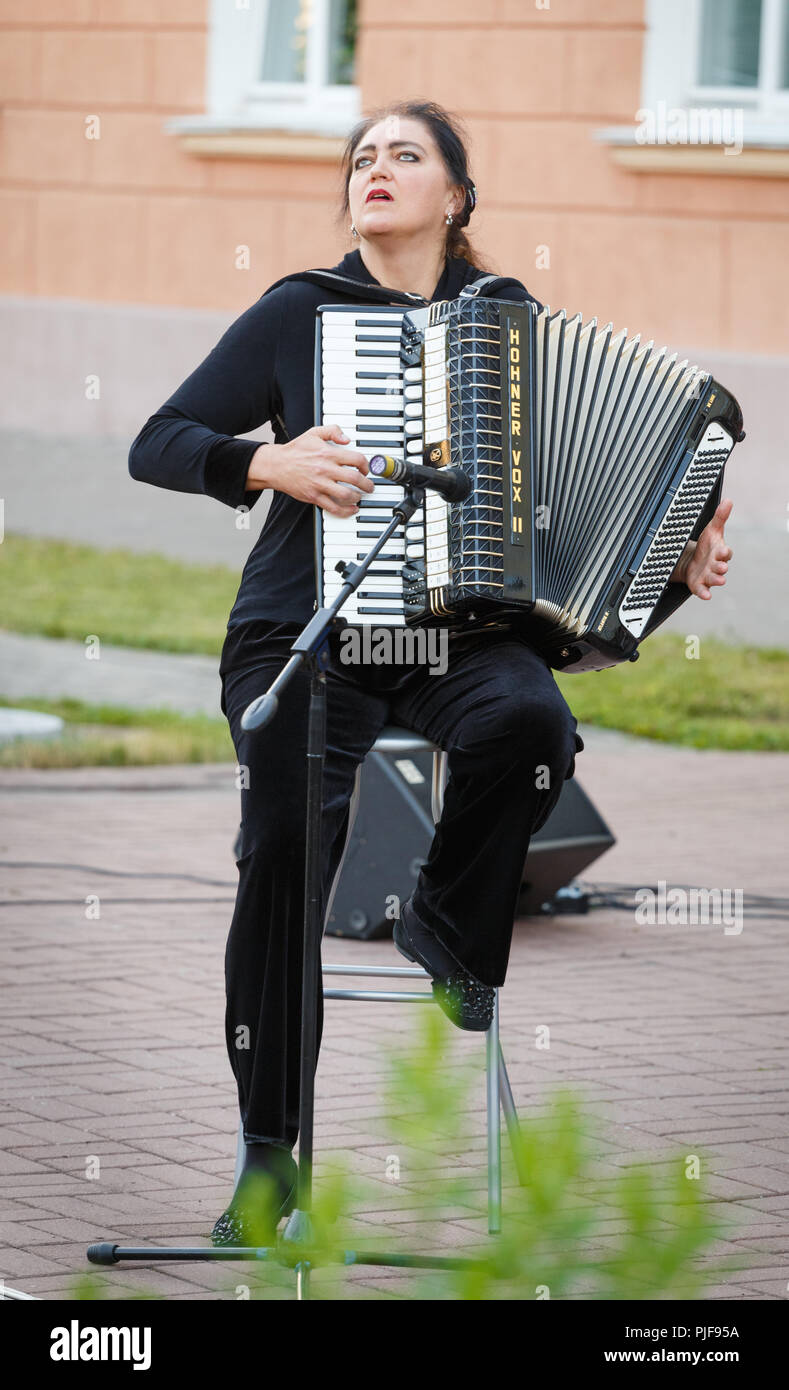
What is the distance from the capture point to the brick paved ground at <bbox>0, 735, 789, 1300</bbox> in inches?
120

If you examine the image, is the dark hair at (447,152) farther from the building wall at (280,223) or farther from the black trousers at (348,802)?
the building wall at (280,223)

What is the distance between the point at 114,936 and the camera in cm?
505

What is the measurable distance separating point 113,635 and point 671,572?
244 inches

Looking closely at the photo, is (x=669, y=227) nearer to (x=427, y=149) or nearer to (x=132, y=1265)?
(x=427, y=149)

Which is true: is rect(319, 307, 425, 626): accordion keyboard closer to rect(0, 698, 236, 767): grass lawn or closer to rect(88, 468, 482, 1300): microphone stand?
rect(88, 468, 482, 1300): microphone stand

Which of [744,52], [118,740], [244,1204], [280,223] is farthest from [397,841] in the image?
[280,223]

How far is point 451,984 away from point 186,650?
6032mm

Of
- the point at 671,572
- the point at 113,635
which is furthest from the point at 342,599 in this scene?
the point at 113,635

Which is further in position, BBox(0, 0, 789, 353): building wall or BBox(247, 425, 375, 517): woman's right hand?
BBox(0, 0, 789, 353): building wall

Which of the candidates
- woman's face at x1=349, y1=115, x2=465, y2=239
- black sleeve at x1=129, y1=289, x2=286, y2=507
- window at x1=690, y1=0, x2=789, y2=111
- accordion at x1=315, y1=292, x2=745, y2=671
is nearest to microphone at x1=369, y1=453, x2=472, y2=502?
accordion at x1=315, y1=292, x2=745, y2=671

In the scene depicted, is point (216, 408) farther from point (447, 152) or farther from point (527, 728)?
point (527, 728)

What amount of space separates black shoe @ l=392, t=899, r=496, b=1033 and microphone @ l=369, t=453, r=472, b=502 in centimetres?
74

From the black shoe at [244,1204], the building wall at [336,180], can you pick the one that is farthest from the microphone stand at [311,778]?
the building wall at [336,180]

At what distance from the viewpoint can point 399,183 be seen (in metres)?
3.42
